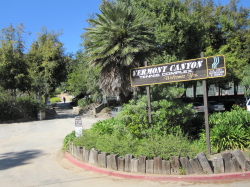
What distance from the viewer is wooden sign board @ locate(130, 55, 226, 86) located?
7.39 meters

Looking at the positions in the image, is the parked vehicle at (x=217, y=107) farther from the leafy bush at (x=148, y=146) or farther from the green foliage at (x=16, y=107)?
the leafy bush at (x=148, y=146)

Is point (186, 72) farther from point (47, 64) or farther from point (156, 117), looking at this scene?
point (47, 64)

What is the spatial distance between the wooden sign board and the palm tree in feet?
3.57

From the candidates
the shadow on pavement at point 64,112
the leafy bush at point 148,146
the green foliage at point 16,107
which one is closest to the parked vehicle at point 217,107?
the shadow on pavement at point 64,112

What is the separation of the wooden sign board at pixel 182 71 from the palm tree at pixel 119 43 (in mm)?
1088

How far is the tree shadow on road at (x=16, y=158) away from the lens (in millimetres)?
8641

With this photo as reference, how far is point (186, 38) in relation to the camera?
21.7m

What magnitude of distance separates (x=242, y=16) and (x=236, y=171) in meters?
28.8

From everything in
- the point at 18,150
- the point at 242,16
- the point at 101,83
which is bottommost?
the point at 18,150

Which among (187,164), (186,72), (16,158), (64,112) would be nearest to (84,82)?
(64,112)

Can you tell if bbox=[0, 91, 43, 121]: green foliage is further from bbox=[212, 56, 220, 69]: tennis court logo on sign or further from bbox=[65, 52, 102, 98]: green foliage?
bbox=[212, 56, 220, 69]: tennis court logo on sign

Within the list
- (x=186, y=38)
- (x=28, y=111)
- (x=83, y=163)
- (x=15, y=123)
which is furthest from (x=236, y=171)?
(x=28, y=111)

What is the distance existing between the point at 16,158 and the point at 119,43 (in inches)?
240

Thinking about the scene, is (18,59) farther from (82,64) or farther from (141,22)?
(141,22)
